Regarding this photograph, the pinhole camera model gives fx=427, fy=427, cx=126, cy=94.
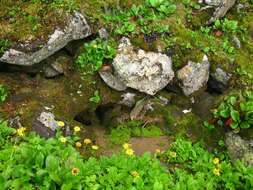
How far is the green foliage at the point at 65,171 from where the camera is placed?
5.92 metres

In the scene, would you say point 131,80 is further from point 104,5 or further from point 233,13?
point 233,13

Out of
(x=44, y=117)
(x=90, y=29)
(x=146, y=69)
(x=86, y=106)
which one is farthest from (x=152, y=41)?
(x=44, y=117)

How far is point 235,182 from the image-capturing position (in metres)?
7.52

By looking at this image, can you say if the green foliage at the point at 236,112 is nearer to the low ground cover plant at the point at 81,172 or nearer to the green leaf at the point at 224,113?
the green leaf at the point at 224,113

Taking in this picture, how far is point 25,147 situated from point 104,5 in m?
4.90

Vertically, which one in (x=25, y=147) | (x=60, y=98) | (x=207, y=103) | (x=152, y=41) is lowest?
(x=207, y=103)

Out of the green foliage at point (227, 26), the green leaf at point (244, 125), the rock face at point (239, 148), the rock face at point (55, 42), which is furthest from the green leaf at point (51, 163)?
the green foliage at point (227, 26)

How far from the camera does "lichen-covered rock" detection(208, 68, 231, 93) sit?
10.2 metres

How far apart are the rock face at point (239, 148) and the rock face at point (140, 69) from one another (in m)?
1.94

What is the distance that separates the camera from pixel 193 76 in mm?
9867

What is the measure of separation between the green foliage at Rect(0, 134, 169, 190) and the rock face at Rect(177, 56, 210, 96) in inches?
134

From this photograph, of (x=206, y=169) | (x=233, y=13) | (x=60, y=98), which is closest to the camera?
(x=206, y=169)

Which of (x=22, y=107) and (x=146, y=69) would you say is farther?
(x=146, y=69)

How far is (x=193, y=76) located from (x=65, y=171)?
478cm
